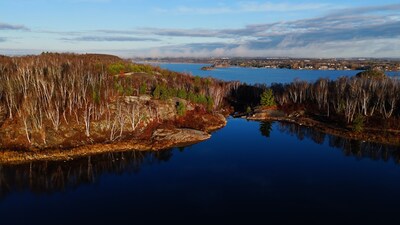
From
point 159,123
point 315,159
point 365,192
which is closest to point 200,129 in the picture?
point 159,123

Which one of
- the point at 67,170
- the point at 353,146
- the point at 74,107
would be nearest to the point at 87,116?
the point at 74,107

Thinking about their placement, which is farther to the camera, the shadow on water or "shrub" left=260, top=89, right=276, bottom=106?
"shrub" left=260, top=89, right=276, bottom=106

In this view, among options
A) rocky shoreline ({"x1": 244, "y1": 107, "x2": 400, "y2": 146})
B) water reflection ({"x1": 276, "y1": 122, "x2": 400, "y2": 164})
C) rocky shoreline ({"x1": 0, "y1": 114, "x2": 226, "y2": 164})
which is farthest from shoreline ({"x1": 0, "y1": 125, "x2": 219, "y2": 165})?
rocky shoreline ({"x1": 244, "y1": 107, "x2": 400, "y2": 146})

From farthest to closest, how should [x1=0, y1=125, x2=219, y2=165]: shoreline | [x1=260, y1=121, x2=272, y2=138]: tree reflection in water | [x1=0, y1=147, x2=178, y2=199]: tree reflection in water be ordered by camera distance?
[x1=260, y1=121, x2=272, y2=138]: tree reflection in water
[x1=0, y1=125, x2=219, y2=165]: shoreline
[x1=0, y1=147, x2=178, y2=199]: tree reflection in water

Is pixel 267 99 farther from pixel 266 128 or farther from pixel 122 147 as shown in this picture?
pixel 122 147

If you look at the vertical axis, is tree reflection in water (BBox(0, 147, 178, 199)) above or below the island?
below

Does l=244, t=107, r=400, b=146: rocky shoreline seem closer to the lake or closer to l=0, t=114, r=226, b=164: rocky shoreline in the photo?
the lake

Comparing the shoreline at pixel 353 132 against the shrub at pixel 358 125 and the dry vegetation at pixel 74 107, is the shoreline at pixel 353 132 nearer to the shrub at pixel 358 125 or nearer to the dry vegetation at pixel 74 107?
the shrub at pixel 358 125

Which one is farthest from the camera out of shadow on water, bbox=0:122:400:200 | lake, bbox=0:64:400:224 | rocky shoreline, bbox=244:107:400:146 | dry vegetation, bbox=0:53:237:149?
rocky shoreline, bbox=244:107:400:146

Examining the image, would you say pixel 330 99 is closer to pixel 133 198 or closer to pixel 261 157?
pixel 261 157
